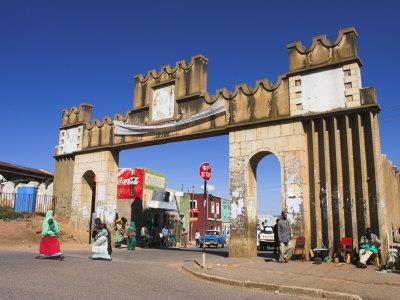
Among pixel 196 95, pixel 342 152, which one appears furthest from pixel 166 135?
pixel 342 152

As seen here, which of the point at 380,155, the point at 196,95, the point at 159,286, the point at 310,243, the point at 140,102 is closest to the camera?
the point at 159,286

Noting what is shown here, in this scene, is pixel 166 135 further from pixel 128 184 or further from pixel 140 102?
pixel 128 184

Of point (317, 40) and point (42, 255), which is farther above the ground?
point (317, 40)

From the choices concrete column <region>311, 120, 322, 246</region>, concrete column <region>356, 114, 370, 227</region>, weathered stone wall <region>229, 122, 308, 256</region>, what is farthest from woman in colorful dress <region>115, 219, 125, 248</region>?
concrete column <region>356, 114, 370, 227</region>

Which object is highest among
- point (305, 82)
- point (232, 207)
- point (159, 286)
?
point (305, 82)

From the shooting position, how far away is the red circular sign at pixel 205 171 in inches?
516

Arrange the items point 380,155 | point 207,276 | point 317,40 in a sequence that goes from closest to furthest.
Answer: point 207,276 < point 380,155 < point 317,40

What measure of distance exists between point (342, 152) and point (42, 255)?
35.9ft

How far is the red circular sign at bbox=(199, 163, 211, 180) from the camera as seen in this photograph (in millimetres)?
13109

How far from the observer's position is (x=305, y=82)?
15938 mm

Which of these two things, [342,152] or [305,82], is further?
[305,82]

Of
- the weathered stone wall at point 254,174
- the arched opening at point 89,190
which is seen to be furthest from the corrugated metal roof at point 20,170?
the weathered stone wall at point 254,174

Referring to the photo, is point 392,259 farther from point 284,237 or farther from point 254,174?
point 254,174

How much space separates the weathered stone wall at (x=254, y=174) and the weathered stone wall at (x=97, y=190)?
838cm
